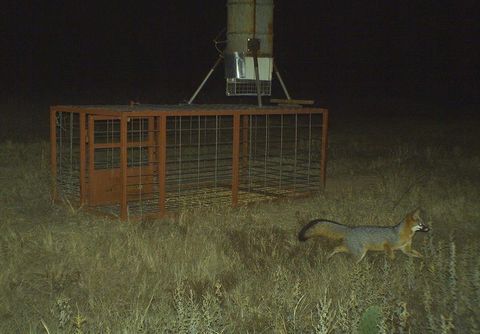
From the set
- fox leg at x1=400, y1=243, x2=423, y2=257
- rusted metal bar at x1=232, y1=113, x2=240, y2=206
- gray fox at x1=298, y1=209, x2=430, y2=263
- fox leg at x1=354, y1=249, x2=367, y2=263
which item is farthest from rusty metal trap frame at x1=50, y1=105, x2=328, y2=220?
fox leg at x1=400, y1=243, x2=423, y2=257

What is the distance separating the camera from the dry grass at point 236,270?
518cm

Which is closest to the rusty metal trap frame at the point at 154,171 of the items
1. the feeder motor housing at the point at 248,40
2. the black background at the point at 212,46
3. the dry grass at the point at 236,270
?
the dry grass at the point at 236,270

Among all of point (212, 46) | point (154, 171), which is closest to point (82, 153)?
point (154, 171)

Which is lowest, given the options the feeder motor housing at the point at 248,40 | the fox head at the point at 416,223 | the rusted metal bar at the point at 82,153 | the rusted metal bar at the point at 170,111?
the fox head at the point at 416,223

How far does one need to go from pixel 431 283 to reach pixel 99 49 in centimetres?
5372

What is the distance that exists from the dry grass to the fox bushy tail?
0.55 ft

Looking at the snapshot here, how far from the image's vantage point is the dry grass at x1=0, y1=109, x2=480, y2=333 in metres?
5.18

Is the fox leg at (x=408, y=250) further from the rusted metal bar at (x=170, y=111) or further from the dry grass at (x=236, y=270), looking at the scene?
the rusted metal bar at (x=170, y=111)

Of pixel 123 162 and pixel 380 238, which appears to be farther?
pixel 123 162

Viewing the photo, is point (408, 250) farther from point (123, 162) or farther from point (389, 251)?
point (123, 162)

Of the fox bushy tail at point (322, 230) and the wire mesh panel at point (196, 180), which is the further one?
the wire mesh panel at point (196, 180)

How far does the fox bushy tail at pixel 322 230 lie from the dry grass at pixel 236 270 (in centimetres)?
17

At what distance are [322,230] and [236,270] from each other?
1.39 metres

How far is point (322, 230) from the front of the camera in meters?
7.66
